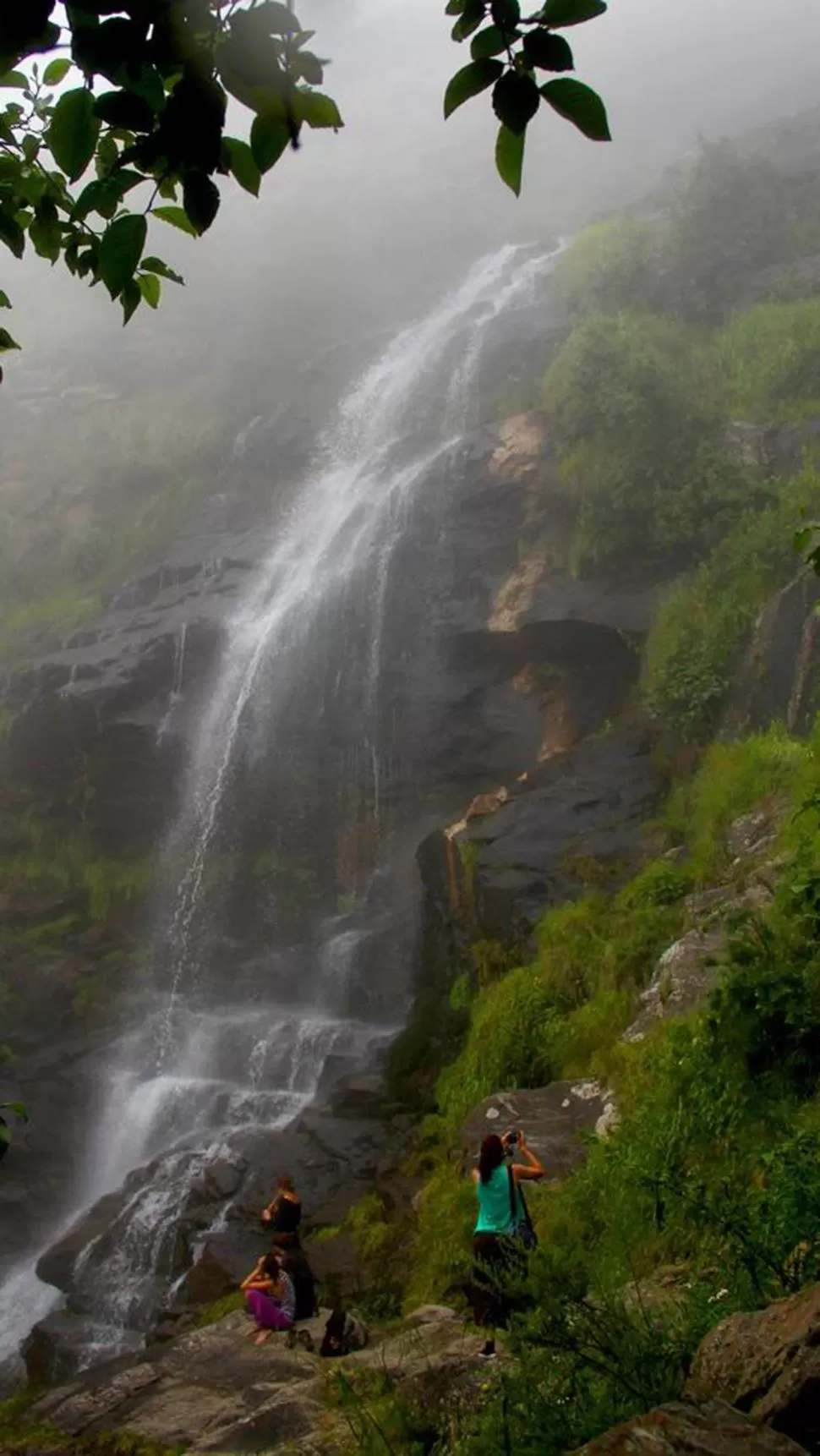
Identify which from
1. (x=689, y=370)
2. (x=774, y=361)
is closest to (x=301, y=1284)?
(x=774, y=361)

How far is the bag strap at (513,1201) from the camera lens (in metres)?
5.21

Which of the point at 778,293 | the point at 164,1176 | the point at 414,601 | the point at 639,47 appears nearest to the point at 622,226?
the point at 778,293

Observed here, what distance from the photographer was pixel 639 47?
1953 inches

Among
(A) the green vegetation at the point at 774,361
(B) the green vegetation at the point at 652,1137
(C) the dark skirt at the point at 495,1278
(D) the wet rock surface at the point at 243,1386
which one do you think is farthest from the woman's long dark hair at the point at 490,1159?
(A) the green vegetation at the point at 774,361

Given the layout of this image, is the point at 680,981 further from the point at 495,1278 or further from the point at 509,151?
the point at 509,151

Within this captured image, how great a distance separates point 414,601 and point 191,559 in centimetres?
591

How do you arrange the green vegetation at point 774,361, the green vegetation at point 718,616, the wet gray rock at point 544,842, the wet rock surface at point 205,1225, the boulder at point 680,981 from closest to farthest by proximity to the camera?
the boulder at point 680,981 → the wet rock surface at point 205,1225 → the wet gray rock at point 544,842 → the green vegetation at point 718,616 → the green vegetation at point 774,361

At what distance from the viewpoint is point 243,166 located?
1659mm

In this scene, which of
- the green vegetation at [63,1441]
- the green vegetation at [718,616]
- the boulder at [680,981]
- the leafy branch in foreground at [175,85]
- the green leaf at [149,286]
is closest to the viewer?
→ the leafy branch in foreground at [175,85]

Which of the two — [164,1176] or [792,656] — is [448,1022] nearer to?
[164,1176]

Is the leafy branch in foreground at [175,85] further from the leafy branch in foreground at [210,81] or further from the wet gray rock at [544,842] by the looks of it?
the wet gray rock at [544,842]

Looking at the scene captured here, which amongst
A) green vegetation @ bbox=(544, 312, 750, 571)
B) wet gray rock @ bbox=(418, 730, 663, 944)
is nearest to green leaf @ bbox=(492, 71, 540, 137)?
wet gray rock @ bbox=(418, 730, 663, 944)

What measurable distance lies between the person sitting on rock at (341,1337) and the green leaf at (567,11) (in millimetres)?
6586

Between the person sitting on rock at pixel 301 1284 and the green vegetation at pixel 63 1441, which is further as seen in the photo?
the person sitting on rock at pixel 301 1284
